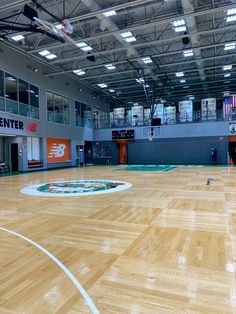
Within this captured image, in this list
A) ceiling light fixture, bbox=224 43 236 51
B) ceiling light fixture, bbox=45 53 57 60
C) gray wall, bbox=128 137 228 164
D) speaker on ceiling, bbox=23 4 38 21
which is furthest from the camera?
gray wall, bbox=128 137 228 164

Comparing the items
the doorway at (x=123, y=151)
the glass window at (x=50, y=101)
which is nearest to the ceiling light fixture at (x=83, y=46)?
the glass window at (x=50, y=101)

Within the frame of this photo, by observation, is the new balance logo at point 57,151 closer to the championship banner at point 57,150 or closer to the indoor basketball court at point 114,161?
the championship banner at point 57,150

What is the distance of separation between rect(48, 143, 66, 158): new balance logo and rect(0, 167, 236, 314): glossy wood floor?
47.1 feet

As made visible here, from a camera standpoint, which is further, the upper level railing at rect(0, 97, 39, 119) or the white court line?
the upper level railing at rect(0, 97, 39, 119)

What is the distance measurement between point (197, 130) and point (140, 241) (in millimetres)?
19902

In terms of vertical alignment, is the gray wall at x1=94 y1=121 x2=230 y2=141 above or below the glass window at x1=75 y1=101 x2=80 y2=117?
below

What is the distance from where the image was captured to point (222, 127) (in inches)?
851

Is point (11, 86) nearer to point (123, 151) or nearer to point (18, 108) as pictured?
point (18, 108)

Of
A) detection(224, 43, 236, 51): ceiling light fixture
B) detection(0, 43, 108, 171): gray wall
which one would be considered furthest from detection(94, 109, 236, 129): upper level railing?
detection(224, 43, 236, 51): ceiling light fixture

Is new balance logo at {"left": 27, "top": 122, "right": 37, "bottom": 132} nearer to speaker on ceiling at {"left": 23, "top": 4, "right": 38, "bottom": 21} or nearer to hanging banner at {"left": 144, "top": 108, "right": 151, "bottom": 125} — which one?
speaker on ceiling at {"left": 23, "top": 4, "right": 38, "bottom": 21}

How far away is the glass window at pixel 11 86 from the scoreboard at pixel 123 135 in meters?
11.1

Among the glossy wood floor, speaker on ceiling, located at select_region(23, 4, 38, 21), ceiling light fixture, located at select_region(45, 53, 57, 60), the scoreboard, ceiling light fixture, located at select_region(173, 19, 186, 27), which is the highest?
ceiling light fixture, located at select_region(45, 53, 57, 60)

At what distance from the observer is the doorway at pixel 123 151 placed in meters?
25.9

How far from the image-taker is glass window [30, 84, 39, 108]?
17.9 m
